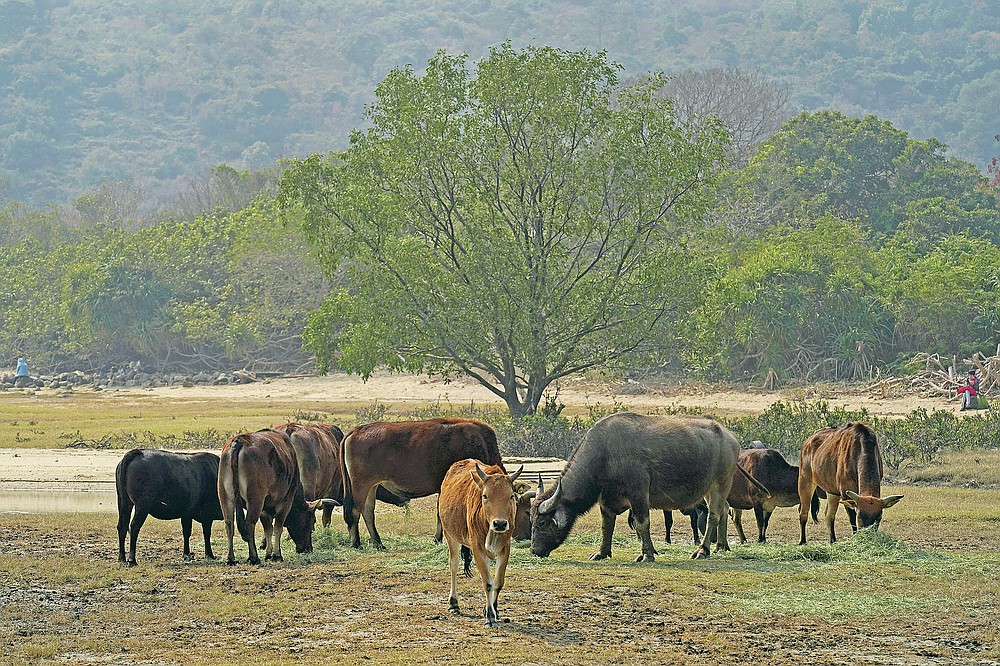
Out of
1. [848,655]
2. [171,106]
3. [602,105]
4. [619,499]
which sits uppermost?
[171,106]

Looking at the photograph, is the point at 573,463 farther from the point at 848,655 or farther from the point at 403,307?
the point at 403,307

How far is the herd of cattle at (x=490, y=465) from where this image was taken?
13836 mm

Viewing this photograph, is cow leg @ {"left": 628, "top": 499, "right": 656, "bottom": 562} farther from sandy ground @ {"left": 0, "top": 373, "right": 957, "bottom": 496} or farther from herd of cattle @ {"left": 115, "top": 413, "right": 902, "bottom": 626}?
sandy ground @ {"left": 0, "top": 373, "right": 957, "bottom": 496}

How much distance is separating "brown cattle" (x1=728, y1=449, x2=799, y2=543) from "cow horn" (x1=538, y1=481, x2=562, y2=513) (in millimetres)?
2814

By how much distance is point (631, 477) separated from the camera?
1377 cm

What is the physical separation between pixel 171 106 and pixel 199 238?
140 meters

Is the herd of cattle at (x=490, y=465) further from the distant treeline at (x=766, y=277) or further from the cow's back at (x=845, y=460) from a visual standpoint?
the distant treeline at (x=766, y=277)

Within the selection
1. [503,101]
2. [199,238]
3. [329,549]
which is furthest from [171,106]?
[329,549]

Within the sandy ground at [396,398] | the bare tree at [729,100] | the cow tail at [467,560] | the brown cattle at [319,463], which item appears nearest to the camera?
the cow tail at [467,560]

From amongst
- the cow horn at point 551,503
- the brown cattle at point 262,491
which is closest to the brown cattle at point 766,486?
the cow horn at point 551,503

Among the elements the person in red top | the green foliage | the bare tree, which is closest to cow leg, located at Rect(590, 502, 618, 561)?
the person in red top

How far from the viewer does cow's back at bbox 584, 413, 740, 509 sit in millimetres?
13836

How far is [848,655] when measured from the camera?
9.70 meters

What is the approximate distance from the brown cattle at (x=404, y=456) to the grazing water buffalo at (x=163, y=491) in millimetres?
1639
